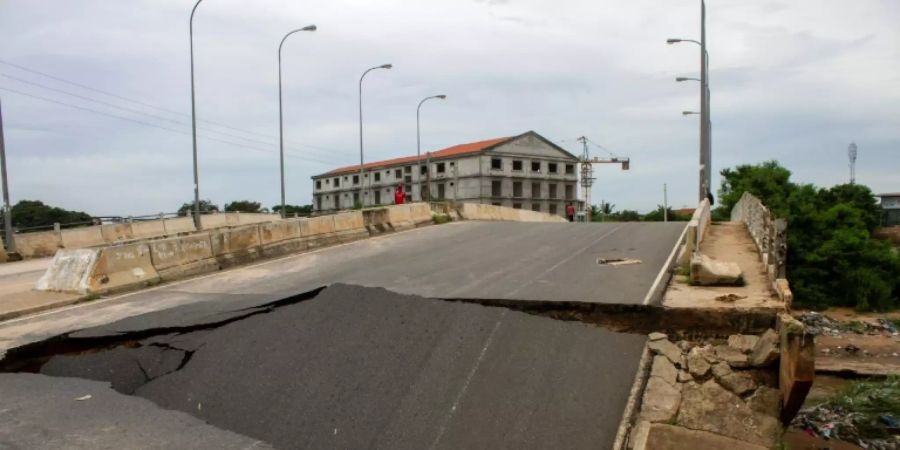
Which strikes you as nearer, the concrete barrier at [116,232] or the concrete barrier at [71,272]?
the concrete barrier at [71,272]

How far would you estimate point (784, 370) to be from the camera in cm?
582

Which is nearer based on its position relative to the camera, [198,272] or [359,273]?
[359,273]

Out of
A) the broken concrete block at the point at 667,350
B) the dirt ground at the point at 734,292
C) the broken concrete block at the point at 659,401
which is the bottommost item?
the broken concrete block at the point at 659,401

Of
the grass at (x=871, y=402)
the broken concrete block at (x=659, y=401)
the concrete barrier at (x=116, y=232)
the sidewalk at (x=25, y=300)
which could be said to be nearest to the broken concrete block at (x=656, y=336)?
the broken concrete block at (x=659, y=401)

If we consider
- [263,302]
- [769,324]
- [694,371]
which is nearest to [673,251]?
[769,324]

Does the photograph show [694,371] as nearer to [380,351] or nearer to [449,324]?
[449,324]

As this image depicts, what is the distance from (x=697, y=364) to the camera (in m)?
6.35

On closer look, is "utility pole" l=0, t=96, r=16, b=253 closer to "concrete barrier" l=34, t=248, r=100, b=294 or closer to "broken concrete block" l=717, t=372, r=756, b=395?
"concrete barrier" l=34, t=248, r=100, b=294

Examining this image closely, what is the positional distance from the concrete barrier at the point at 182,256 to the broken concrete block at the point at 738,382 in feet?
34.0

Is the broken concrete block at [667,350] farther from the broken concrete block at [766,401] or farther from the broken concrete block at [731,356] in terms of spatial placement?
the broken concrete block at [766,401]

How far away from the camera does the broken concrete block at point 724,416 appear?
18.6 feet

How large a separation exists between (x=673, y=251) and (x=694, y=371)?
658 centimetres

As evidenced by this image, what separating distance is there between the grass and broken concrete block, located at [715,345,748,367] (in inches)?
277

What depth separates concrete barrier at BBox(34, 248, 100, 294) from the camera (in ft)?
35.3
